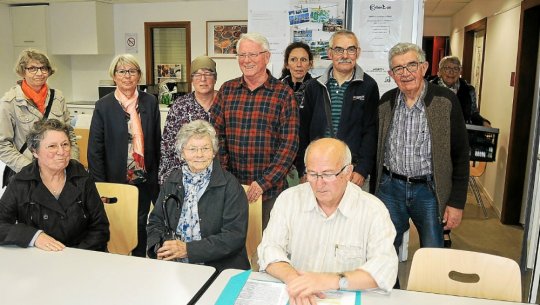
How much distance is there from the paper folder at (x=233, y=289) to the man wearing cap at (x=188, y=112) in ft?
3.89

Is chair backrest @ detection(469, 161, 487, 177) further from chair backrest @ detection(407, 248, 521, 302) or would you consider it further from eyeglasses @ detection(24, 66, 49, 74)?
eyeglasses @ detection(24, 66, 49, 74)

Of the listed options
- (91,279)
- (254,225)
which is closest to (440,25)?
(254,225)

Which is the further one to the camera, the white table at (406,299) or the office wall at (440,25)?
the office wall at (440,25)

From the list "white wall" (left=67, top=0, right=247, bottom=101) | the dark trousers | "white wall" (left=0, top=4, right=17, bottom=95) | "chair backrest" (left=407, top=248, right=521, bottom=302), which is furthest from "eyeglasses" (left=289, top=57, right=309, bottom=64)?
"white wall" (left=0, top=4, right=17, bottom=95)

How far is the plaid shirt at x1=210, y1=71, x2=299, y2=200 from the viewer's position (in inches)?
101

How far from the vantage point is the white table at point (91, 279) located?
1553 mm

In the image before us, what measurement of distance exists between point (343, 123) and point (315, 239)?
1.01 m

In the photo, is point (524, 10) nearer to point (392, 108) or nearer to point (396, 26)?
point (396, 26)

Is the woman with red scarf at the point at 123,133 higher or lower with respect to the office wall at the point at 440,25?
lower

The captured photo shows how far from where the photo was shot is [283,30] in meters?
3.93

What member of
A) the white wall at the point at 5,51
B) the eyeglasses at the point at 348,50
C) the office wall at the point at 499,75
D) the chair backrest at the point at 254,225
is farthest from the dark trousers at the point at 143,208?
the white wall at the point at 5,51

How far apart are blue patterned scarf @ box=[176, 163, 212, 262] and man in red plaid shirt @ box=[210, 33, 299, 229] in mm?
402

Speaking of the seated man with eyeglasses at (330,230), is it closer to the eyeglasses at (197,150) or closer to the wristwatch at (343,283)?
the wristwatch at (343,283)

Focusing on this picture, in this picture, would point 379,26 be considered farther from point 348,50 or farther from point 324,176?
point 324,176
